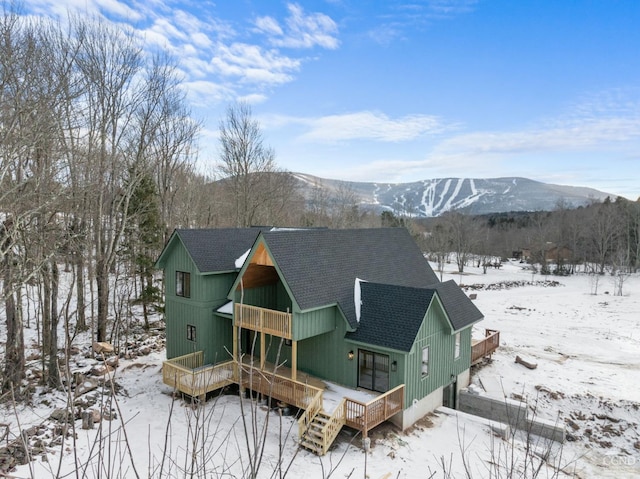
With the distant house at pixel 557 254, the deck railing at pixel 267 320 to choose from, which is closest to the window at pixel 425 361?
the deck railing at pixel 267 320

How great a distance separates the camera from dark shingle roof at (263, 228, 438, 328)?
1384 centimetres

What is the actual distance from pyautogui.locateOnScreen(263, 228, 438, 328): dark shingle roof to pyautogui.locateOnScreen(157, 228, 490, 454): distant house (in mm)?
51

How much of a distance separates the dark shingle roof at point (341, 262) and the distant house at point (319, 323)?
0.05 meters

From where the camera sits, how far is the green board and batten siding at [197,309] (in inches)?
630

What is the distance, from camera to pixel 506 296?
3800 cm

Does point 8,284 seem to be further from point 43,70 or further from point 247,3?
point 247,3

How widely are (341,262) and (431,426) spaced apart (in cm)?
658

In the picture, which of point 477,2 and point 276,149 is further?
point 276,149

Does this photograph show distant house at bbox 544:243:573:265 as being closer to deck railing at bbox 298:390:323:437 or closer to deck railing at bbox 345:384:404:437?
deck railing at bbox 345:384:404:437

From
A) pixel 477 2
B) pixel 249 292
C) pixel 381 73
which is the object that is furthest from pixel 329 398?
pixel 381 73

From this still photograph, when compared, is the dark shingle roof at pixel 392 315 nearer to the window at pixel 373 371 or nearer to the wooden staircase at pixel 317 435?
the window at pixel 373 371

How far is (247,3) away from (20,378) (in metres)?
17.8

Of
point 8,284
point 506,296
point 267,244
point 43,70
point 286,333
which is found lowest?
point 506,296

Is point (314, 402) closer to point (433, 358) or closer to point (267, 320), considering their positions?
point (267, 320)
